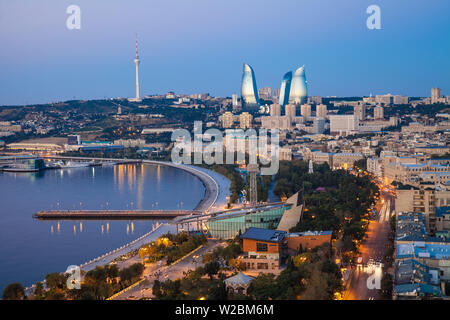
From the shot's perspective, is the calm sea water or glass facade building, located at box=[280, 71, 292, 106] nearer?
the calm sea water

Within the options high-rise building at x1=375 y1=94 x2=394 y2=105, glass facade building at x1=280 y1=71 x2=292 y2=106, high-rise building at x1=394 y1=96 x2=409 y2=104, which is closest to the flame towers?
glass facade building at x1=280 y1=71 x2=292 y2=106

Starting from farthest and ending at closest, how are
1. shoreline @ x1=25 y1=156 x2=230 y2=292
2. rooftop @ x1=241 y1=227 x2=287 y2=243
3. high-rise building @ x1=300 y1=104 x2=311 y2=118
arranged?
high-rise building @ x1=300 y1=104 x2=311 y2=118 → shoreline @ x1=25 y1=156 x2=230 y2=292 → rooftop @ x1=241 y1=227 x2=287 y2=243

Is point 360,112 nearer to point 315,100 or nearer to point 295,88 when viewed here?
point 295,88

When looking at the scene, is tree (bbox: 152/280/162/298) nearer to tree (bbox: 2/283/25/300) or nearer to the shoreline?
tree (bbox: 2/283/25/300)

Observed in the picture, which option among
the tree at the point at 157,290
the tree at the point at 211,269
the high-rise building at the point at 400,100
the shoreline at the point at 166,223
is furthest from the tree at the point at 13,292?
the high-rise building at the point at 400,100

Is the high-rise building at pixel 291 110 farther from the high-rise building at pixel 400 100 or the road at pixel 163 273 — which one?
the road at pixel 163 273
